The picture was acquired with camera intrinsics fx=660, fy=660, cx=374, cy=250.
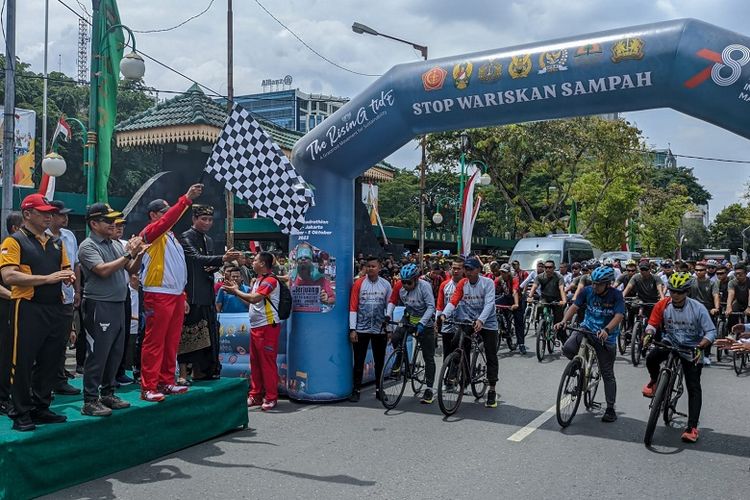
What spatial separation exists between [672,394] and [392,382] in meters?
3.66

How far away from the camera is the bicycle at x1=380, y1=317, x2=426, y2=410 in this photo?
27.7ft

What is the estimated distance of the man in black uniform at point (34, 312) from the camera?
5055 mm

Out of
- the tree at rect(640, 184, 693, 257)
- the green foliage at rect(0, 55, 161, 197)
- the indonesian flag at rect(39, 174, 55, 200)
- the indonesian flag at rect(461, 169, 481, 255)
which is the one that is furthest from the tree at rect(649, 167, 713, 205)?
the indonesian flag at rect(39, 174, 55, 200)

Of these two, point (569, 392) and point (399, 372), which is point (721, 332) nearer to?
point (569, 392)

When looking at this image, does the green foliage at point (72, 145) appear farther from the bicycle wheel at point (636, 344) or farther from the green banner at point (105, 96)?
the bicycle wheel at point (636, 344)

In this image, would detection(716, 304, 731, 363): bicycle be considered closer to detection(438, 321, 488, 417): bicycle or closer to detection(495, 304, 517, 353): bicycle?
detection(495, 304, 517, 353): bicycle

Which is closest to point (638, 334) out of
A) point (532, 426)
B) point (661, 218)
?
point (532, 426)

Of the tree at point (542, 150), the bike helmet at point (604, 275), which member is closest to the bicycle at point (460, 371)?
the bike helmet at point (604, 275)

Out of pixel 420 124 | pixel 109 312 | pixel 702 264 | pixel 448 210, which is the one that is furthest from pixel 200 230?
pixel 448 210

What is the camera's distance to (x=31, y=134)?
84.1ft

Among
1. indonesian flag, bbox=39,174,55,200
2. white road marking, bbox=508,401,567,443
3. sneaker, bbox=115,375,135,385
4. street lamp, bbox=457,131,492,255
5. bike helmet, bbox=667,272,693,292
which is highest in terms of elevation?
street lamp, bbox=457,131,492,255

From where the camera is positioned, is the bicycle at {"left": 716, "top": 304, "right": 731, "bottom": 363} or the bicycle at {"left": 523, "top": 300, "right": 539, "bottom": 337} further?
the bicycle at {"left": 523, "top": 300, "right": 539, "bottom": 337}

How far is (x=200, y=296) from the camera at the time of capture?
7.14 metres

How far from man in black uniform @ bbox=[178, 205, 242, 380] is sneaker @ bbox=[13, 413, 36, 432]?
2.21 meters
